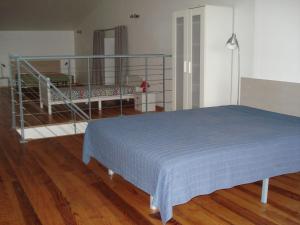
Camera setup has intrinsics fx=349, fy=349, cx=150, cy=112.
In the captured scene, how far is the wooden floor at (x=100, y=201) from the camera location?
232cm

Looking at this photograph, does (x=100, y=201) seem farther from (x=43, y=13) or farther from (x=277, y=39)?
(x=43, y=13)

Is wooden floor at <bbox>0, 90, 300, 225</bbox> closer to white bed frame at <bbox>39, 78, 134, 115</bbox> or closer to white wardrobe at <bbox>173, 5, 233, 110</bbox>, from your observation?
white wardrobe at <bbox>173, 5, 233, 110</bbox>

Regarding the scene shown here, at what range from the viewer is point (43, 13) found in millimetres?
8797

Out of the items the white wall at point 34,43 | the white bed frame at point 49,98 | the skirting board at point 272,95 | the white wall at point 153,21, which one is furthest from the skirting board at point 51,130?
the white wall at point 34,43

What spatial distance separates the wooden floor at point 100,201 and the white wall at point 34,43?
7250 millimetres

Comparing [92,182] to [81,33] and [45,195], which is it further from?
[81,33]

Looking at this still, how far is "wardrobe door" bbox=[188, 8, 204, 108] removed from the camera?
4270 mm

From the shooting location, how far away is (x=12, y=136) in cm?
445

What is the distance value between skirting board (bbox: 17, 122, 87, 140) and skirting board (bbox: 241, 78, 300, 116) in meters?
2.34

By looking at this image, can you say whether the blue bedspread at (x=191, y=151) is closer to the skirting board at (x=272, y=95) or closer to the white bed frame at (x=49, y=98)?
the skirting board at (x=272, y=95)

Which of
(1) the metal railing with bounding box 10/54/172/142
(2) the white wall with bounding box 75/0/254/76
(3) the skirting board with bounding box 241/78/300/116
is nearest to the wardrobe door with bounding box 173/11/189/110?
(1) the metal railing with bounding box 10/54/172/142

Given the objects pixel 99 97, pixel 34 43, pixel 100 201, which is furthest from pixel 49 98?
pixel 34 43

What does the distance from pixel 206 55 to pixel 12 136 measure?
2641 mm

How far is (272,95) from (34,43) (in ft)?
27.3
